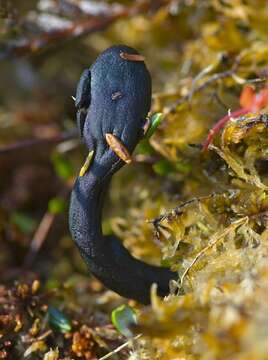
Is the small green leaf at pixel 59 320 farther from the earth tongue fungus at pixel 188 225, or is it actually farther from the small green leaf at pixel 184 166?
the small green leaf at pixel 184 166

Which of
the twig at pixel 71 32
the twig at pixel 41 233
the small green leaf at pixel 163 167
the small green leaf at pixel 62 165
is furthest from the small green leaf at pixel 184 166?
the twig at pixel 71 32

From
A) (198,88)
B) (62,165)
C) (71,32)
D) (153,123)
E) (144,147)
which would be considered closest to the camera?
(153,123)

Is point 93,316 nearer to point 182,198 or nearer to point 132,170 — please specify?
point 182,198

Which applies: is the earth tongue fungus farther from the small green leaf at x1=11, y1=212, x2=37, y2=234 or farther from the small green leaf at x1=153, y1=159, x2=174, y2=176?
the small green leaf at x1=11, y1=212, x2=37, y2=234

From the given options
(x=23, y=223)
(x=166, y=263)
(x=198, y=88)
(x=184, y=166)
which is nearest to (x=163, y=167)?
(x=184, y=166)

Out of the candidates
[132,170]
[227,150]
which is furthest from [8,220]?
[227,150]

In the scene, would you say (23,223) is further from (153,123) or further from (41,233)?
(153,123)

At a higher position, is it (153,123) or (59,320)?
(153,123)
